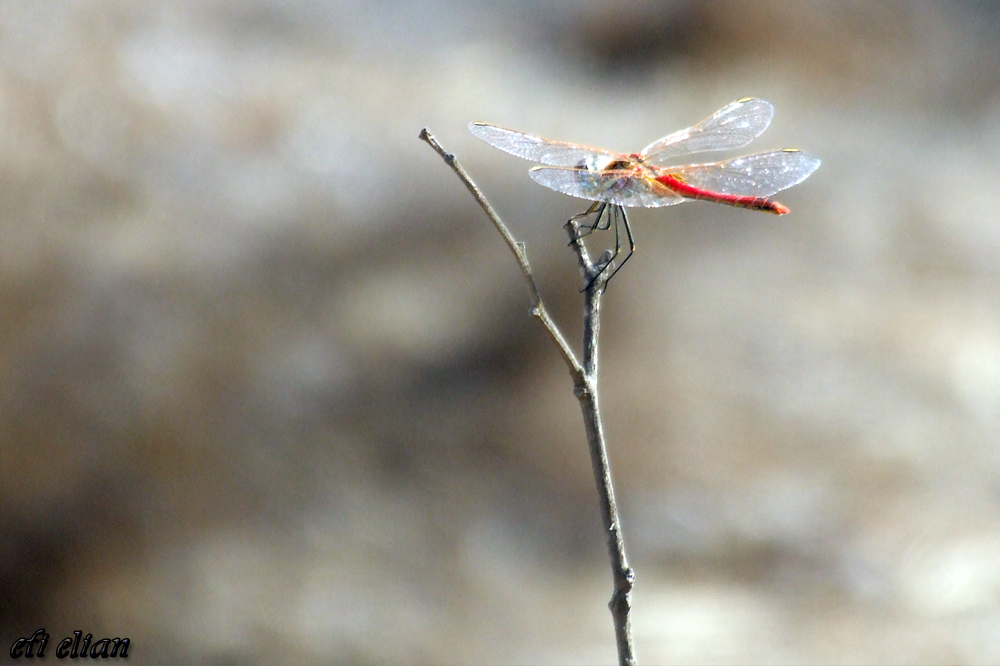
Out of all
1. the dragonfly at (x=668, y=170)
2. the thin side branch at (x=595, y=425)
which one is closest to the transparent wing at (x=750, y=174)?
the dragonfly at (x=668, y=170)

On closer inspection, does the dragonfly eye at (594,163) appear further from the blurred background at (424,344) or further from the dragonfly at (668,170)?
the blurred background at (424,344)

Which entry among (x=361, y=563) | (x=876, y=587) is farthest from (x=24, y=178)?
(x=876, y=587)

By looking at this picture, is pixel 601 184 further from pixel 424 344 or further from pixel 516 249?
pixel 424 344

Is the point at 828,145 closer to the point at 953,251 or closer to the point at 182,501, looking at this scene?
the point at 953,251

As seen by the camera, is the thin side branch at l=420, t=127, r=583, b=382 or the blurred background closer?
the thin side branch at l=420, t=127, r=583, b=382

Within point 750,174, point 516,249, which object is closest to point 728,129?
point 750,174

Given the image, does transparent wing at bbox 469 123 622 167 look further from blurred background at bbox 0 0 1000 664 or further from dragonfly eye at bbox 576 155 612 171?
blurred background at bbox 0 0 1000 664

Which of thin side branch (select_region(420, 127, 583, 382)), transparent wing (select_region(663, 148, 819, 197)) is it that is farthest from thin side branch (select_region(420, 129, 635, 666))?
transparent wing (select_region(663, 148, 819, 197))
